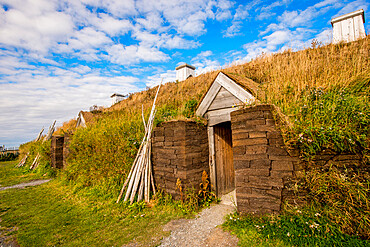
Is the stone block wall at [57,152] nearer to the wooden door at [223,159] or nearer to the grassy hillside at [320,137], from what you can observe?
the grassy hillside at [320,137]

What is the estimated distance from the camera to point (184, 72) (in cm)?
1387

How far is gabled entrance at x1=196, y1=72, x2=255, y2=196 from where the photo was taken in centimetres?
538

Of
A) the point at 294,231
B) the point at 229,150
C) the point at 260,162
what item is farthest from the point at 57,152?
the point at 294,231

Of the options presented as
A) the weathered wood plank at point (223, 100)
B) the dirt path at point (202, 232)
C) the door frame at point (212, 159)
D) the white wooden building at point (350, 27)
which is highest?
the white wooden building at point (350, 27)

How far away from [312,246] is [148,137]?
15.2 feet

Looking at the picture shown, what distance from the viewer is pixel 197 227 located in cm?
410

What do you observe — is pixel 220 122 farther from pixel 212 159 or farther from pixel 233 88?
pixel 212 159

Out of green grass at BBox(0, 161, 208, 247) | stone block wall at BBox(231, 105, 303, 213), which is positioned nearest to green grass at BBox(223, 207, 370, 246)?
stone block wall at BBox(231, 105, 303, 213)

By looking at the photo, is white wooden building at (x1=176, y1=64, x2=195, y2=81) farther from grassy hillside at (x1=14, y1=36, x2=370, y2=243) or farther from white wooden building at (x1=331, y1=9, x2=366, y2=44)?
white wooden building at (x1=331, y1=9, x2=366, y2=44)

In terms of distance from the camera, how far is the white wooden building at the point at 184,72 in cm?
1384

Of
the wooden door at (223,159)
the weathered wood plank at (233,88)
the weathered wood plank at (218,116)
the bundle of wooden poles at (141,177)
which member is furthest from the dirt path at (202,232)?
the weathered wood plank at (233,88)

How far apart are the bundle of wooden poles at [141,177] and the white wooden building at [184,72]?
8908 mm

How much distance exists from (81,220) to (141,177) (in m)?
1.83

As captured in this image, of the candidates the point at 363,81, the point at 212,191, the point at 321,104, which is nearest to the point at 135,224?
the point at 212,191
